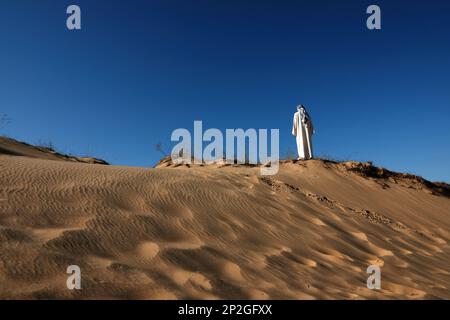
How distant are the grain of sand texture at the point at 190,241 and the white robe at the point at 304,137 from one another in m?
5.51

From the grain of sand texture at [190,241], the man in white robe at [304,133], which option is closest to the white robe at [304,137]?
the man in white robe at [304,133]

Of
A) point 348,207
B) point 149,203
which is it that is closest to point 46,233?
point 149,203

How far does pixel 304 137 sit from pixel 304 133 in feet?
0.42

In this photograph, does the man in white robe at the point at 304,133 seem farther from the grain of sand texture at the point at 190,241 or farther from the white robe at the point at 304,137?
the grain of sand texture at the point at 190,241

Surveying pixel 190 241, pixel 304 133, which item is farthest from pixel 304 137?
pixel 190 241

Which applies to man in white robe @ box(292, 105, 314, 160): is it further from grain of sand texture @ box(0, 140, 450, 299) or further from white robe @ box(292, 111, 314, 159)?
grain of sand texture @ box(0, 140, 450, 299)

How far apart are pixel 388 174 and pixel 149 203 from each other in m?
8.19

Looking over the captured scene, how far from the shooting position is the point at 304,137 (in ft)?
39.5

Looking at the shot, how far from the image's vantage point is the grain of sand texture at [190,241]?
2.56 metres

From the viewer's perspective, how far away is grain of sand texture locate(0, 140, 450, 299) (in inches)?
101

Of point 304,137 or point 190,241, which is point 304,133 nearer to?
point 304,137

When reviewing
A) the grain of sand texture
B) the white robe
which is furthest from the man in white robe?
the grain of sand texture

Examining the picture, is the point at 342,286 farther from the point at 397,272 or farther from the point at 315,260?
the point at 397,272
